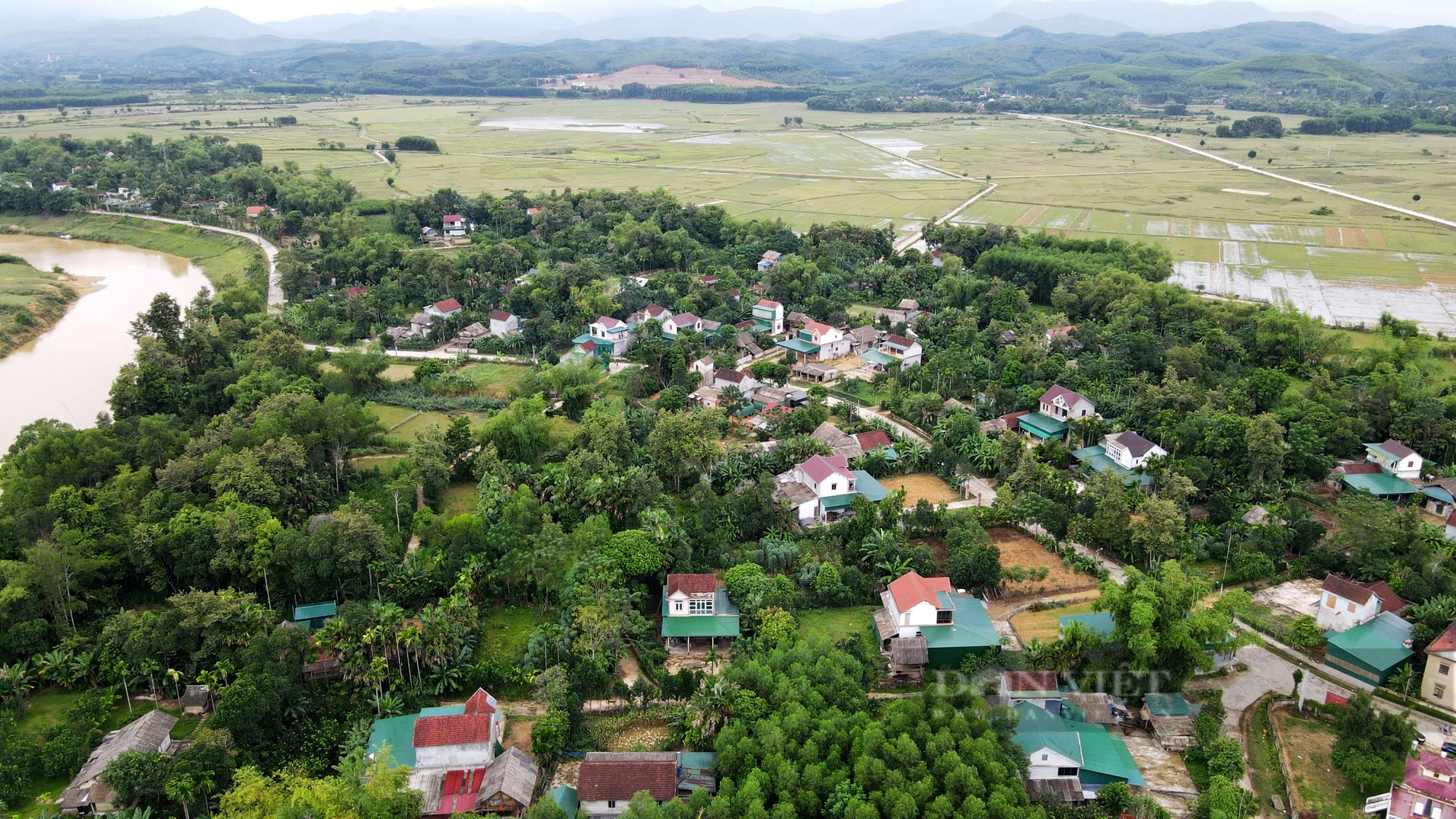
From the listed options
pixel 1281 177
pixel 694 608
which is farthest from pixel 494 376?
pixel 1281 177

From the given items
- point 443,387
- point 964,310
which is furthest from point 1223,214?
point 443,387

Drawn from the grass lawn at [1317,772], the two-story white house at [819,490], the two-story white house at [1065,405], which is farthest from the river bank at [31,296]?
the grass lawn at [1317,772]

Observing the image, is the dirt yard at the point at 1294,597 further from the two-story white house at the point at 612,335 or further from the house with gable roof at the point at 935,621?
the two-story white house at the point at 612,335

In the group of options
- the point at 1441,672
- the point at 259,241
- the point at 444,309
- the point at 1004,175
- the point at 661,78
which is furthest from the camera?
the point at 661,78

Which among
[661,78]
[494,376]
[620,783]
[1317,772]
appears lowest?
[1317,772]

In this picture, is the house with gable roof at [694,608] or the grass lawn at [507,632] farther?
the house with gable roof at [694,608]

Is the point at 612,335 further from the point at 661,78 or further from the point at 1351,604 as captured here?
the point at 661,78
